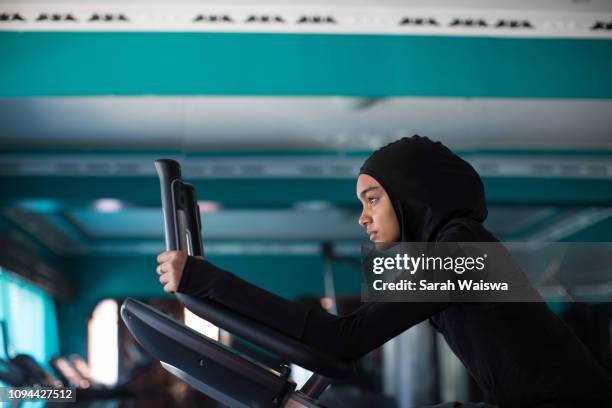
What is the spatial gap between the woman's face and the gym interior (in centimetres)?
69

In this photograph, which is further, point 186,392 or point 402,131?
point 186,392

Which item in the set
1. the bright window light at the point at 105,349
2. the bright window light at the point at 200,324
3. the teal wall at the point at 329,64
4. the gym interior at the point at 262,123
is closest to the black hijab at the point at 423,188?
the bright window light at the point at 200,324

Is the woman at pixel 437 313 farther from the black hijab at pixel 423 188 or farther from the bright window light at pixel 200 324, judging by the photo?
the bright window light at pixel 200 324

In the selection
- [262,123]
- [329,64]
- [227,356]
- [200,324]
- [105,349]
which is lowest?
[227,356]

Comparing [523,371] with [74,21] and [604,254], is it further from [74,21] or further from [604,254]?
[74,21]

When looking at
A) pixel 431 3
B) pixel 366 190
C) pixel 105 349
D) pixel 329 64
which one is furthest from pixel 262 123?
pixel 366 190

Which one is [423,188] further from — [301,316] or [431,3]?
[431,3]

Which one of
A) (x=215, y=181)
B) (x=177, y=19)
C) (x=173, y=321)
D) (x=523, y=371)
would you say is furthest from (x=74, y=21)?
(x=523, y=371)

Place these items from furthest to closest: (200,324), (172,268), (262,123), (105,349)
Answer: (105,349) → (262,123) → (200,324) → (172,268)

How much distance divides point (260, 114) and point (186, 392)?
295cm

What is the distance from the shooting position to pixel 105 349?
181 inches

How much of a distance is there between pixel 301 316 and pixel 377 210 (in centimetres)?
25

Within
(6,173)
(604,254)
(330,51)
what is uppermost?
(330,51)

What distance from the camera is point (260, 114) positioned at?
146 inches
